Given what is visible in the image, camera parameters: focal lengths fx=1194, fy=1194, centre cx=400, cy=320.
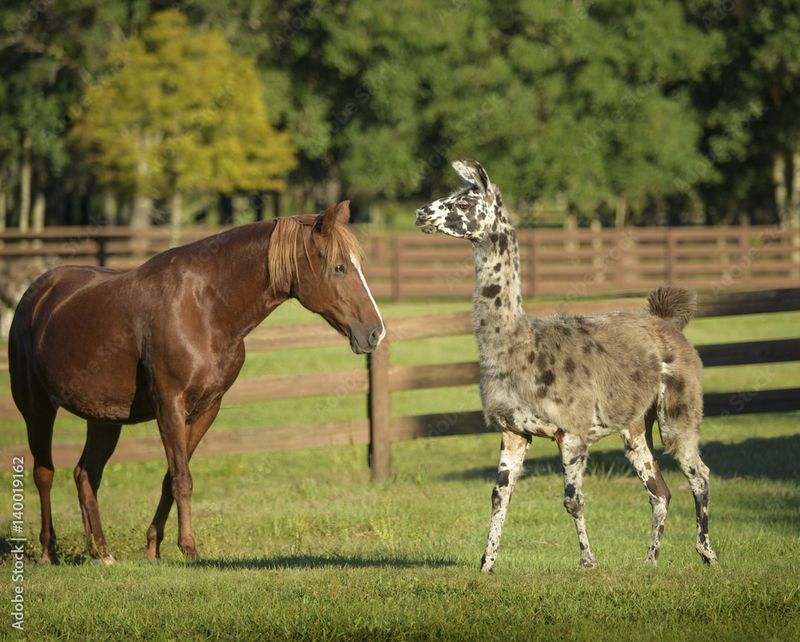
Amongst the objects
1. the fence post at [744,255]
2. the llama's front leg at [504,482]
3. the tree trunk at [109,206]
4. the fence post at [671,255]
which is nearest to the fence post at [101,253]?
the fence post at [671,255]

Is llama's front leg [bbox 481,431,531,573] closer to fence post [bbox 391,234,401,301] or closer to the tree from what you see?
fence post [bbox 391,234,401,301]

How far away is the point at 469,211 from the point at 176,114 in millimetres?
38611

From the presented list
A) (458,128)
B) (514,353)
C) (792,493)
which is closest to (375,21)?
(458,128)

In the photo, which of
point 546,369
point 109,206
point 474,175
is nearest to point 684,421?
point 546,369

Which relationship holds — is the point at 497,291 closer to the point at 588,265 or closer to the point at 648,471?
the point at 648,471

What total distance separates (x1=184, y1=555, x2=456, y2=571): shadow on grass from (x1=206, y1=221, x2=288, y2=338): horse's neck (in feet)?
5.01

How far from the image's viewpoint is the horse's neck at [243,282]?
8070mm

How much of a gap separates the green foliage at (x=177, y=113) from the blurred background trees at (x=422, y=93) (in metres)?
0.08

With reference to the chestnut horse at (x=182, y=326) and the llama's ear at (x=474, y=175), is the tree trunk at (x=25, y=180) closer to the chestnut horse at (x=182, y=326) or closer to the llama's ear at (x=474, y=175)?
the chestnut horse at (x=182, y=326)

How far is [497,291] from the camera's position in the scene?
6945 millimetres

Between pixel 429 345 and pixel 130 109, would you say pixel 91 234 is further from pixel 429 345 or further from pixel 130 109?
pixel 130 109

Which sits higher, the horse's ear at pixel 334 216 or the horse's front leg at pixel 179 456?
the horse's ear at pixel 334 216

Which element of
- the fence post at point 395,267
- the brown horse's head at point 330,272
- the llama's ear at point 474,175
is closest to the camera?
the llama's ear at point 474,175

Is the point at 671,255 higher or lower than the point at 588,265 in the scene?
higher
